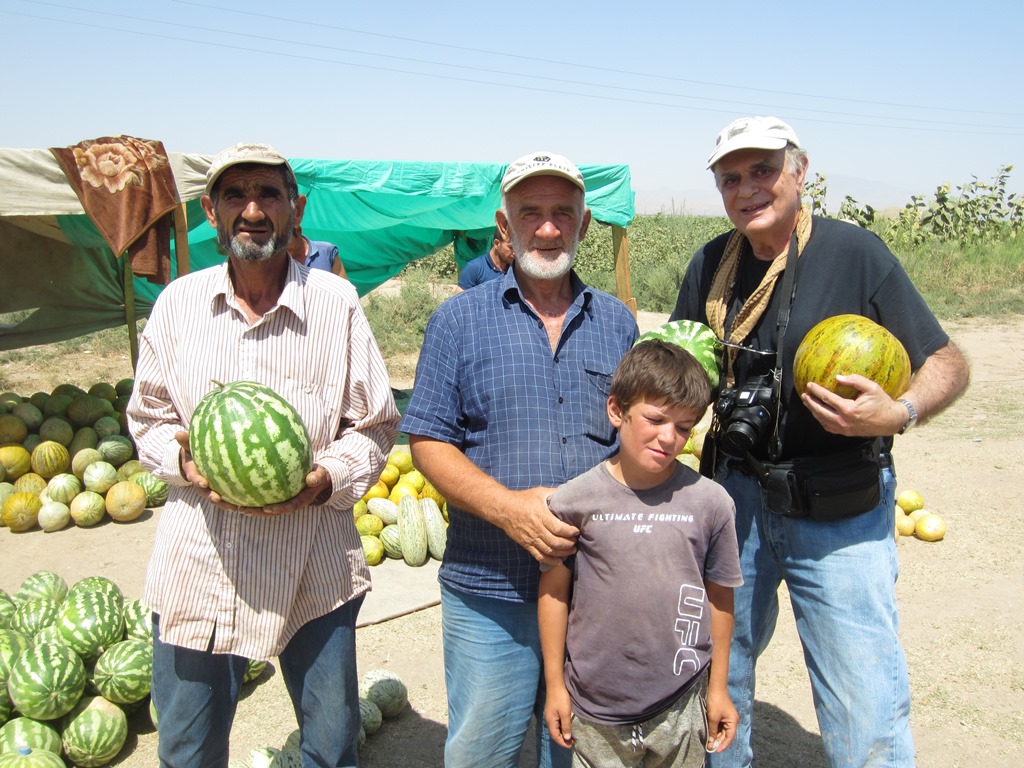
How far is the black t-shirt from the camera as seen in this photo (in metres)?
2.58

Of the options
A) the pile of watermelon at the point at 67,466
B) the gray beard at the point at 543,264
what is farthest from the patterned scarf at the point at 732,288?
the pile of watermelon at the point at 67,466

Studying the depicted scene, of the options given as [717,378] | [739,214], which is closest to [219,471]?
[717,378]

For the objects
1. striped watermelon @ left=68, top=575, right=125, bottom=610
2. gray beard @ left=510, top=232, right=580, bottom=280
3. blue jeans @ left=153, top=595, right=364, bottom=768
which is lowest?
striped watermelon @ left=68, top=575, right=125, bottom=610

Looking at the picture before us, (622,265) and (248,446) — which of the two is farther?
(622,265)

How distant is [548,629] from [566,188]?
142cm

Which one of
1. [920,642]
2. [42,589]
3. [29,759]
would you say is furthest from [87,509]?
[920,642]

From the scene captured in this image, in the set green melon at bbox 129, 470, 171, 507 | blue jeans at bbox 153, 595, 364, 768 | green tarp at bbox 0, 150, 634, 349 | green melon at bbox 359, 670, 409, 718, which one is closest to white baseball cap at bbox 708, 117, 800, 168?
blue jeans at bbox 153, 595, 364, 768

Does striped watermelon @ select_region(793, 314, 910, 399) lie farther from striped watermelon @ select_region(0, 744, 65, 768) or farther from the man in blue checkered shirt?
striped watermelon @ select_region(0, 744, 65, 768)

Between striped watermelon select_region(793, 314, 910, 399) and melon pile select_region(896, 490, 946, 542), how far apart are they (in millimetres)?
4028

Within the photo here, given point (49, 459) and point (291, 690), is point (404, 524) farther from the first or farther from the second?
point (49, 459)

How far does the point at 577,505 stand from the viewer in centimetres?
226

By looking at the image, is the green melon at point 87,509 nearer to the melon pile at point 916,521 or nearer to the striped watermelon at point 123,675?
the striped watermelon at point 123,675

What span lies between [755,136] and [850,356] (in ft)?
2.66

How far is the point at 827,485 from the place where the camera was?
2.53 metres
